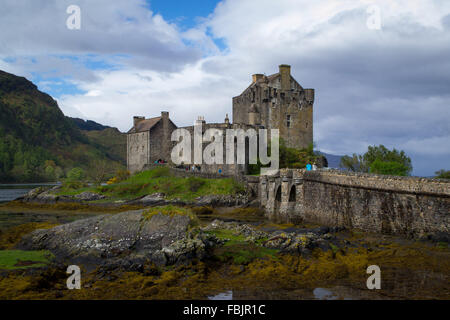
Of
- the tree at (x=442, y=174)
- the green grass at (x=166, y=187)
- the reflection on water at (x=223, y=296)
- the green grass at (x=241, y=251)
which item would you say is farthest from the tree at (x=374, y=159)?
the reflection on water at (x=223, y=296)

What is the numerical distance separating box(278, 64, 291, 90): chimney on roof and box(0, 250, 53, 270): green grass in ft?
139

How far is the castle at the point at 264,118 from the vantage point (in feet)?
175

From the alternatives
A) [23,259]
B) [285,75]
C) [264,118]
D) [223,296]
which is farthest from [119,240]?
[285,75]

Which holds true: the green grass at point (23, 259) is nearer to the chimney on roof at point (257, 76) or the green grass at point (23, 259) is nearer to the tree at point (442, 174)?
the tree at point (442, 174)

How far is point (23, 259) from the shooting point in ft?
51.3

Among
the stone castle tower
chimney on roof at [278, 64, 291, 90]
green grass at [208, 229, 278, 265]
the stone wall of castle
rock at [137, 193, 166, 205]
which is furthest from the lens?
chimney on roof at [278, 64, 291, 90]

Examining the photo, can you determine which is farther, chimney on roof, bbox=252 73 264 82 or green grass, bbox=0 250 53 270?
chimney on roof, bbox=252 73 264 82

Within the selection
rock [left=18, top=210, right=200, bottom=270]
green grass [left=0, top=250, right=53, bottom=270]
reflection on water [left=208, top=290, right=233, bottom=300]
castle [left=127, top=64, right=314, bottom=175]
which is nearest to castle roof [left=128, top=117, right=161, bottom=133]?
castle [left=127, top=64, right=314, bottom=175]

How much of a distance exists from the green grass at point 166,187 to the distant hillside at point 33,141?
7609 centimetres

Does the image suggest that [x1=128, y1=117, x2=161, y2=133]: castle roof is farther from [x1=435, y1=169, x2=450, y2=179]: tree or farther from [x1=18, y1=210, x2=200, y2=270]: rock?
[x1=18, y1=210, x2=200, y2=270]: rock

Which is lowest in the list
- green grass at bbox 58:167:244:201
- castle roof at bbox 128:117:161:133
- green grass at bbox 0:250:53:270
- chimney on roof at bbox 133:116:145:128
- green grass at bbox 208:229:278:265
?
green grass at bbox 208:229:278:265

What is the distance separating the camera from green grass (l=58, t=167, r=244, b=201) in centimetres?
4334

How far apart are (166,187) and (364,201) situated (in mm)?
28133
